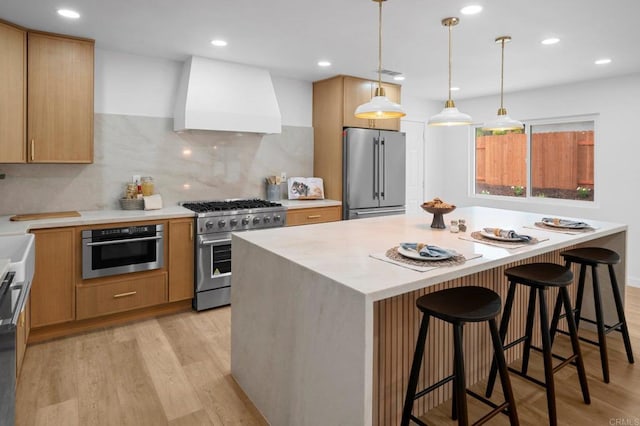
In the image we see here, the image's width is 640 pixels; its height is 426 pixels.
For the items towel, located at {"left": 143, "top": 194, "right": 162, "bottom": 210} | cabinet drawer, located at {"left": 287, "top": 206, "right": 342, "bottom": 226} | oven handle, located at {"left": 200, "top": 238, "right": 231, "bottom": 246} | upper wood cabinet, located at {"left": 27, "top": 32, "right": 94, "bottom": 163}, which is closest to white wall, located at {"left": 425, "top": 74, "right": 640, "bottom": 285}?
cabinet drawer, located at {"left": 287, "top": 206, "right": 342, "bottom": 226}

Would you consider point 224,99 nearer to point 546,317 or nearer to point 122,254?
point 122,254

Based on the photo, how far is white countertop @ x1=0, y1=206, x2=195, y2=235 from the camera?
295 centimetres

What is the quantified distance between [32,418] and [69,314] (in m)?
1.19

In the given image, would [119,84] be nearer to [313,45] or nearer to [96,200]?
[96,200]

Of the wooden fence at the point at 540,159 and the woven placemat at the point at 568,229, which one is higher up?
the wooden fence at the point at 540,159

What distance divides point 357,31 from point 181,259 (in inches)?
97.4

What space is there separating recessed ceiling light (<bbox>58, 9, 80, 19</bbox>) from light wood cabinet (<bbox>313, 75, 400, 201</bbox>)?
264 cm

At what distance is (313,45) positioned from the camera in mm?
3576

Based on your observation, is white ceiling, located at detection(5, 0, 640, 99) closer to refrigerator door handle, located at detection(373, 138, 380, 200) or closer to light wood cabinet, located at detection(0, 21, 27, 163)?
light wood cabinet, located at detection(0, 21, 27, 163)

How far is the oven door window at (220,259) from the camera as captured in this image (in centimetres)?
382

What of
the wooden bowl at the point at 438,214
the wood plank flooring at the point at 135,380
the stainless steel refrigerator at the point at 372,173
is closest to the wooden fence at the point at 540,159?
the stainless steel refrigerator at the point at 372,173

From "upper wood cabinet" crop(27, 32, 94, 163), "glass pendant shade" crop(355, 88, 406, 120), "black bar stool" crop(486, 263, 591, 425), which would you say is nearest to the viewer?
"black bar stool" crop(486, 263, 591, 425)

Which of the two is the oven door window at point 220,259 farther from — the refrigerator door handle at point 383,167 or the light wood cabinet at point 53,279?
the refrigerator door handle at point 383,167

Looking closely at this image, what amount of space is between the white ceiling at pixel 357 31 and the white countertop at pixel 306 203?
146cm
